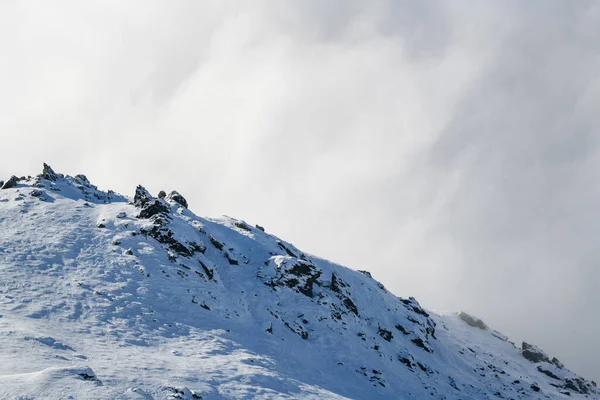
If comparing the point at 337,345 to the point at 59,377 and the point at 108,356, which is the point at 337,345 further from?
the point at 59,377

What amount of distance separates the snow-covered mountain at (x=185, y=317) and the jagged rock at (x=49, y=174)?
14 cm

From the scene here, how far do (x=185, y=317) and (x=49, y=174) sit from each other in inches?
1298

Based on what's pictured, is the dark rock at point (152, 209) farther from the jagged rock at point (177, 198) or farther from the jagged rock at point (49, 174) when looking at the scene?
the jagged rock at point (49, 174)

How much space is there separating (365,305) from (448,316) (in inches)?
1761

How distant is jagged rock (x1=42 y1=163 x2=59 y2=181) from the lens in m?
58.4

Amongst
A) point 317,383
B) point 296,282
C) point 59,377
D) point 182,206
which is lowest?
point 59,377

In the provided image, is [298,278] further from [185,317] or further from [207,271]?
[185,317]

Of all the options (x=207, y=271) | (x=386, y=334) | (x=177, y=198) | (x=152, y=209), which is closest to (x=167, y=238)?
(x=152, y=209)

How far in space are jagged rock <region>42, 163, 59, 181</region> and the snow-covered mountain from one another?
139 millimetres

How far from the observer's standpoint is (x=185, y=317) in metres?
38.9

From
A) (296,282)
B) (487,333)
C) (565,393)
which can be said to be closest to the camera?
(296,282)

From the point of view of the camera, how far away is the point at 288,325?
150 feet

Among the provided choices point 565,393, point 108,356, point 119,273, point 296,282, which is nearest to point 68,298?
point 119,273

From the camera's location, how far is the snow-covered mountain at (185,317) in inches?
1107
